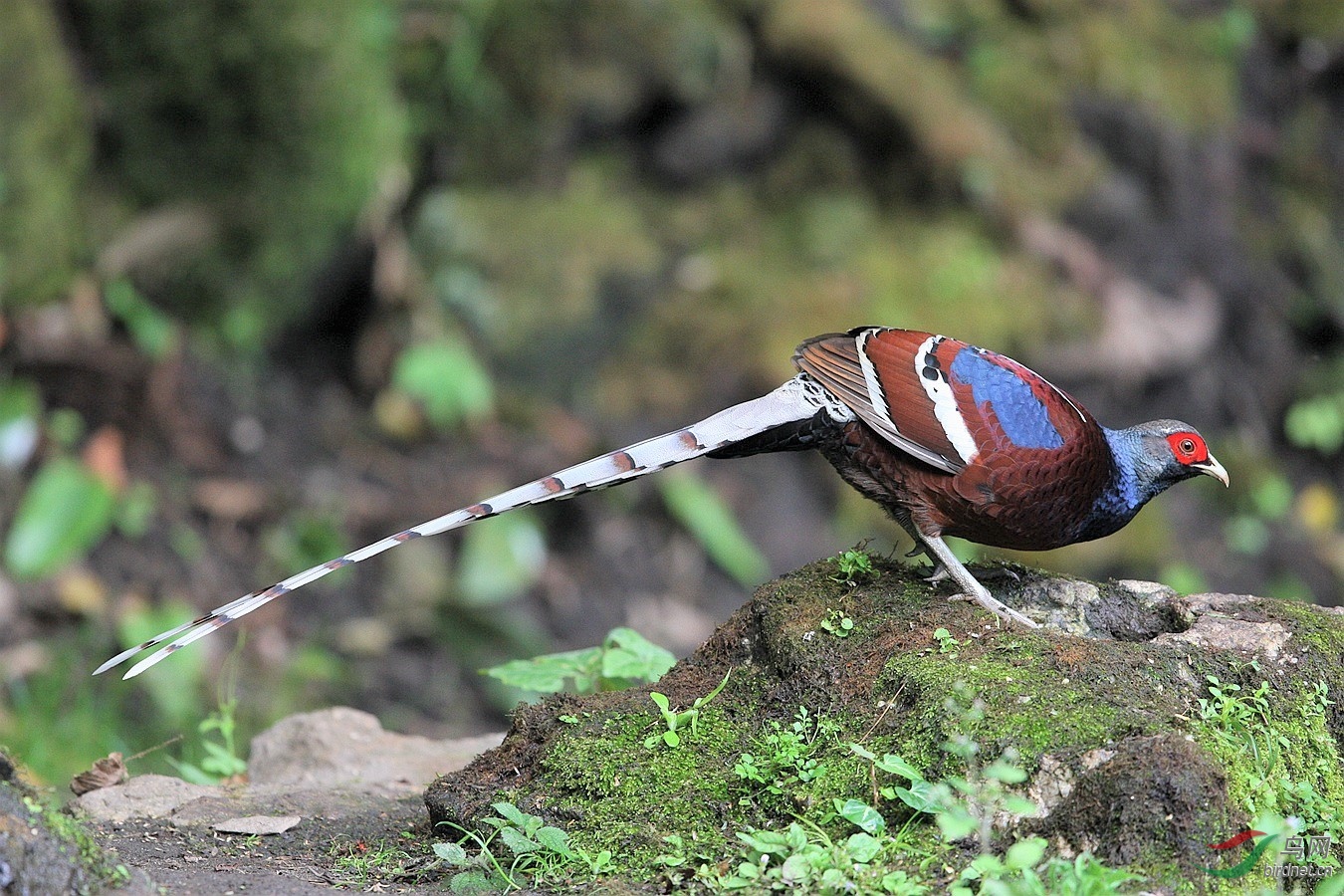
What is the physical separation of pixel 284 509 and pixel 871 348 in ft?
15.2

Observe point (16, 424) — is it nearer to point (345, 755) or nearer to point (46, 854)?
point (345, 755)

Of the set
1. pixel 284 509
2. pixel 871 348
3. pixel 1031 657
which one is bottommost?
Answer: pixel 284 509

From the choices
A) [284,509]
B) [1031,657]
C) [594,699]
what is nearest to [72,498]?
[284,509]

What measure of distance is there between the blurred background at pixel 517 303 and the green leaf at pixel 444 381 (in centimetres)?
2

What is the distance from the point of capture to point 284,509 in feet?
26.5

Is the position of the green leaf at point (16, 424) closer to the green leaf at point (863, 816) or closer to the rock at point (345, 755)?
the rock at point (345, 755)

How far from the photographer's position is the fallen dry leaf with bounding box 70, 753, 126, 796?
438 cm

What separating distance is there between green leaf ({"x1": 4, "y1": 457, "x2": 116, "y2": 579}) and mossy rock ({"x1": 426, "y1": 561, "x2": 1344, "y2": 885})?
4.21 m

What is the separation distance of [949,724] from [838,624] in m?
0.66

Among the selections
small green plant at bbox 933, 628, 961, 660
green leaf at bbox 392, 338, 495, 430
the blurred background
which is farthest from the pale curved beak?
green leaf at bbox 392, 338, 495, 430

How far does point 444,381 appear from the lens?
8656mm

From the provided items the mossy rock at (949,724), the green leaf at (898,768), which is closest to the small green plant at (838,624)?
the mossy rock at (949,724)

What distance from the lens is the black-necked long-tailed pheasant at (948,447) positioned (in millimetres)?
4359

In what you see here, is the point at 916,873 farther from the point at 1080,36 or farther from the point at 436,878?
the point at 1080,36
